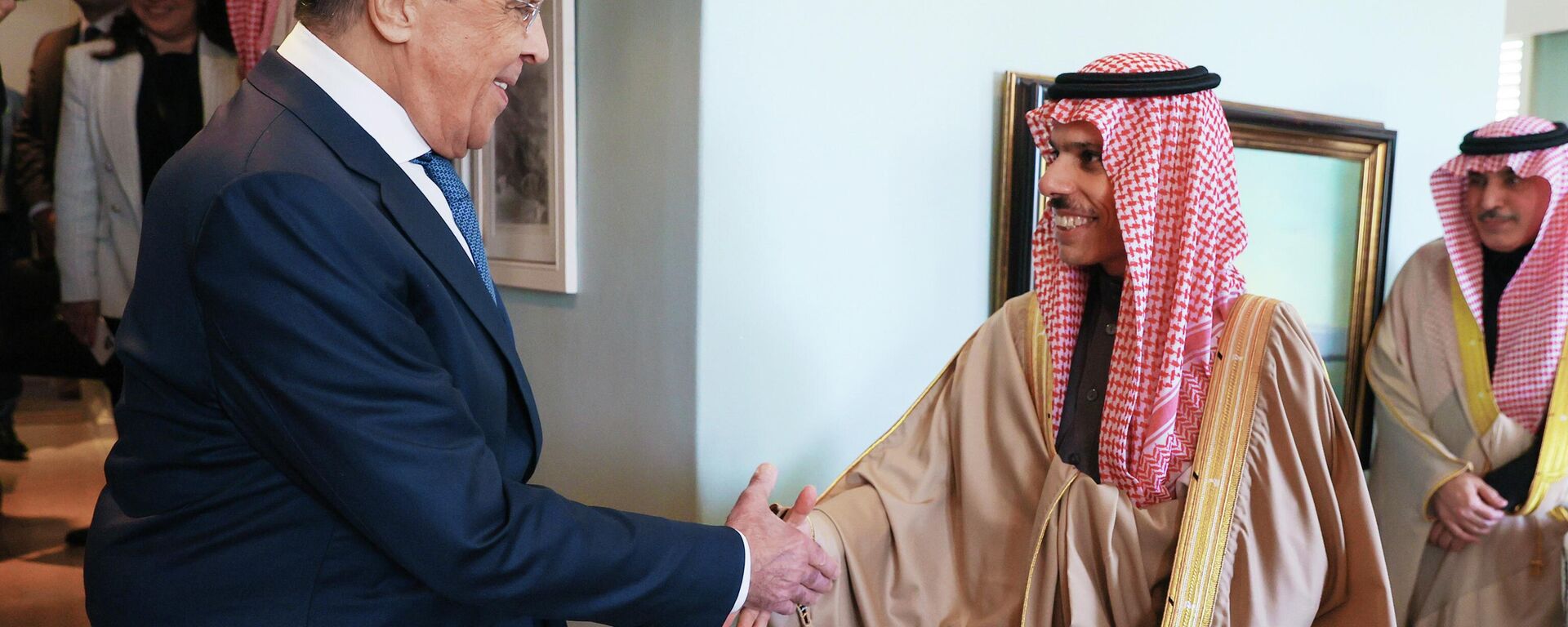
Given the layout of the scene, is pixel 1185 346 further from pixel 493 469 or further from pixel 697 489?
pixel 493 469

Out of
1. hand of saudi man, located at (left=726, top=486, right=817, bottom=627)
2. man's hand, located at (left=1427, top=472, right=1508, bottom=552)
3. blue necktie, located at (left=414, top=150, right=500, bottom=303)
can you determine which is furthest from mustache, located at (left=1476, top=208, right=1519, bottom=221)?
blue necktie, located at (left=414, top=150, right=500, bottom=303)

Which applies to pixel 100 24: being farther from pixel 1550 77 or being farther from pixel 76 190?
pixel 1550 77

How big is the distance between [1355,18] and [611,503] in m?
2.81

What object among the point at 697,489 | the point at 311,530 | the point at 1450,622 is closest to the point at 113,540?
the point at 311,530

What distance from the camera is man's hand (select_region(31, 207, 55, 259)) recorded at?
3.08 m

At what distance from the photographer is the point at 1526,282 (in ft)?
10.3

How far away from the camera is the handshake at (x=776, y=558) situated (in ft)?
5.50

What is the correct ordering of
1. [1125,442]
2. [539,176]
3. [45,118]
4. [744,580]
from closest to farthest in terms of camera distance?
[744,580], [1125,442], [539,176], [45,118]

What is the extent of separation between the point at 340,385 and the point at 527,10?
22.9 inches

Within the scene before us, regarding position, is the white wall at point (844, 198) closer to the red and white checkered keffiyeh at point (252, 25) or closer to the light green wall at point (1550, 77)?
the red and white checkered keffiyeh at point (252, 25)

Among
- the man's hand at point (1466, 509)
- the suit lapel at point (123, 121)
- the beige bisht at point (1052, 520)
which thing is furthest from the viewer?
the suit lapel at point (123, 121)

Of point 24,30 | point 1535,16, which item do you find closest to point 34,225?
point 24,30

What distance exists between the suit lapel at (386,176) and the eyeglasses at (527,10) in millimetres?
266

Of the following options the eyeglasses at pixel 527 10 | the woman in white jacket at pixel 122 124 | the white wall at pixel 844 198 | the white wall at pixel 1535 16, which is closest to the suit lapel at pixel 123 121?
the woman in white jacket at pixel 122 124
